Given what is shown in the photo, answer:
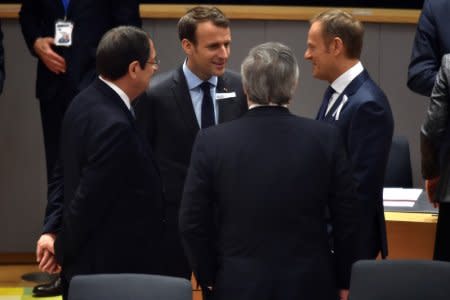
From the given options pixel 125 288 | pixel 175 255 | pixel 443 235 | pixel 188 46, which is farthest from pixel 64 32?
pixel 125 288

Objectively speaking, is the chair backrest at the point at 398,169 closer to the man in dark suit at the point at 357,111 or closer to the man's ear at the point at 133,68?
the man in dark suit at the point at 357,111

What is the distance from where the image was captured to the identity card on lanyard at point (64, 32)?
18.7ft

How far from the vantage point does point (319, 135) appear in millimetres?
3488

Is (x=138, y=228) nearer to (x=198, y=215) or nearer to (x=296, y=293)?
(x=198, y=215)

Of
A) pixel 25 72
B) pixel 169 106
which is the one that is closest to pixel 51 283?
pixel 25 72

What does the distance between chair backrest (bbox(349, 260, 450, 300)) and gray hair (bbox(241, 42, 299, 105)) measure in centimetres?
65

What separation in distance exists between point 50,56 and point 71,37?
0.18m

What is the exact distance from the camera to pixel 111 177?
3709 mm

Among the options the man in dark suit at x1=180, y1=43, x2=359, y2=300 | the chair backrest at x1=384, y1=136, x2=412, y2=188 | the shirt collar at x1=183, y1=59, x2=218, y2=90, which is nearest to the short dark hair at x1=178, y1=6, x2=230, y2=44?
the shirt collar at x1=183, y1=59, x2=218, y2=90

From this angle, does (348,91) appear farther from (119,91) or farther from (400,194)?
(400,194)

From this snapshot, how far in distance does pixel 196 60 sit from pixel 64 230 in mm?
1154

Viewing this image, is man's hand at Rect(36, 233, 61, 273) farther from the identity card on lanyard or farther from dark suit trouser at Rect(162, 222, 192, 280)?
the identity card on lanyard

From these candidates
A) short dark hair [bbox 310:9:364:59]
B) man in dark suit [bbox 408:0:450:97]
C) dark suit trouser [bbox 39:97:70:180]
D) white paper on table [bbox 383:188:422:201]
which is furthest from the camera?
dark suit trouser [bbox 39:97:70:180]

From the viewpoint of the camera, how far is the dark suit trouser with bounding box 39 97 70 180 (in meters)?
6.00
